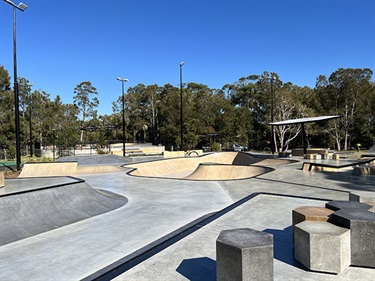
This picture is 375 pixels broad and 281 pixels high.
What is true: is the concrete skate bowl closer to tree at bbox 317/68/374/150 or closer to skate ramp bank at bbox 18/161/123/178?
skate ramp bank at bbox 18/161/123/178

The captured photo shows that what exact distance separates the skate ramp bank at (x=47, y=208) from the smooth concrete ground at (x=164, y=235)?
33 cm

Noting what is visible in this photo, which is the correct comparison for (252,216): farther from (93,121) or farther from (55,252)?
(93,121)

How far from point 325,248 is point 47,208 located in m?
6.44

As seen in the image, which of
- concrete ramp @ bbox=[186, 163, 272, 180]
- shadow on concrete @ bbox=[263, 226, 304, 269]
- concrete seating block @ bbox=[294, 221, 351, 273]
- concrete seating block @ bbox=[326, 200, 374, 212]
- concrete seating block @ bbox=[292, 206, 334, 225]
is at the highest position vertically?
concrete seating block @ bbox=[326, 200, 374, 212]

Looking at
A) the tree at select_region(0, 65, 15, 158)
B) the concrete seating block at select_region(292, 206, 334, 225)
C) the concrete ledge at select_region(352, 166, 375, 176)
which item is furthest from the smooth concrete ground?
the tree at select_region(0, 65, 15, 158)

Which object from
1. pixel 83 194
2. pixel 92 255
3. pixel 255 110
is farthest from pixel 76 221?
pixel 255 110

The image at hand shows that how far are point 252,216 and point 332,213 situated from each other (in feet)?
7.92

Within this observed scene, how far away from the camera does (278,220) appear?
5703 mm

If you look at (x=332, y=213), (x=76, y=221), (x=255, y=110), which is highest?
(x=255, y=110)

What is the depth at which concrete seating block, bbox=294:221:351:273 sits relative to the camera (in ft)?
10.6

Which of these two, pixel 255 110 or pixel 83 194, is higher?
pixel 255 110

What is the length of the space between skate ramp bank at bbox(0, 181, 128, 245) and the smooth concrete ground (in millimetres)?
328

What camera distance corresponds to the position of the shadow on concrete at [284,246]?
147 inches

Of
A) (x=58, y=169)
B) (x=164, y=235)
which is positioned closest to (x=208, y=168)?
(x=58, y=169)
